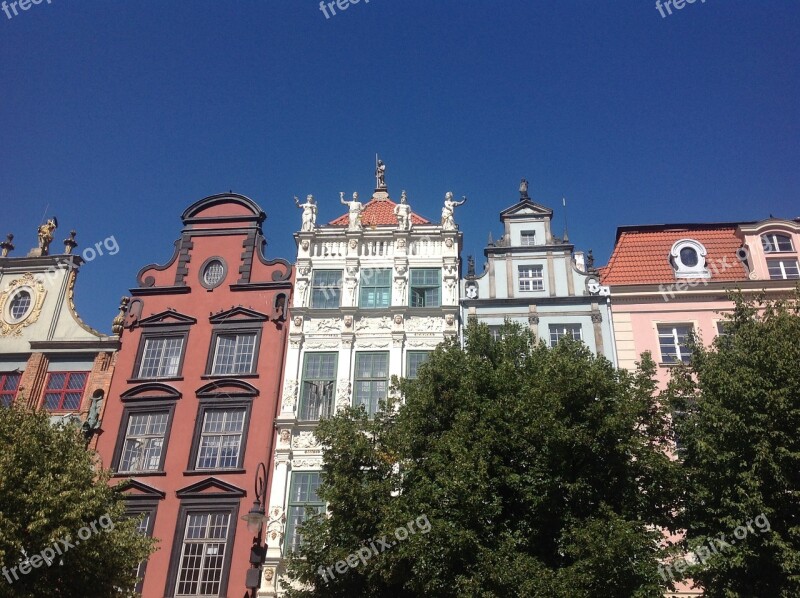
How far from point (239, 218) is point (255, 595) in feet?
49.8

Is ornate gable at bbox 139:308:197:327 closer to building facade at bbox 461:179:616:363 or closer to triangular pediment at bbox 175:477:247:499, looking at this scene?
triangular pediment at bbox 175:477:247:499

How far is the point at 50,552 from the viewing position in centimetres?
1892

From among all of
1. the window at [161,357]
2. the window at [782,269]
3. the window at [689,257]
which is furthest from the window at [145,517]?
the window at [782,269]

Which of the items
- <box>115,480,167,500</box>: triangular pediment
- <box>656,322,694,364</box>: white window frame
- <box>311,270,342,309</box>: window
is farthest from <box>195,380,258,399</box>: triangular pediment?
<box>656,322,694,364</box>: white window frame

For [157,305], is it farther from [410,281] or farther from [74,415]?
[410,281]

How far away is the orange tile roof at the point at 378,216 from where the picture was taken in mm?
31652

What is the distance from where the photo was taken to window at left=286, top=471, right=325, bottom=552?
24.9m

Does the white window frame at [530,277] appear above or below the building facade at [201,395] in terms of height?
above

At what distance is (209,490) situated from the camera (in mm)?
26031

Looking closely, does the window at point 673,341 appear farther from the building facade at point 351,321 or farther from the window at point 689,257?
the building facade at point 351,321

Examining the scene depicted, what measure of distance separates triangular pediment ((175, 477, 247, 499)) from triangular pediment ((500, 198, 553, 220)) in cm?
1489

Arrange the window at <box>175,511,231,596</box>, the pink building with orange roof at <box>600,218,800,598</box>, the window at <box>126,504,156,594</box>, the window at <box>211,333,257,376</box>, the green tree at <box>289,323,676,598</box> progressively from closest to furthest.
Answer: the green tree at <box>289,323,676,598</box>
the window at <box>175,511,231,596</box>
the window at <box>126,504,156,594</box>
the pink building with orange roof at <box>600,218,800,598</box>
the window at <box>211,333,257,376</box>

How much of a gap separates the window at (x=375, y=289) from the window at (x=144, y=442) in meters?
8.60

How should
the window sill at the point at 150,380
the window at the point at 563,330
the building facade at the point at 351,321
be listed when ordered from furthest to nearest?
the window sill at the point at 150,380 → the window at the point at 563,330 → the building facade at the point at 351,321
